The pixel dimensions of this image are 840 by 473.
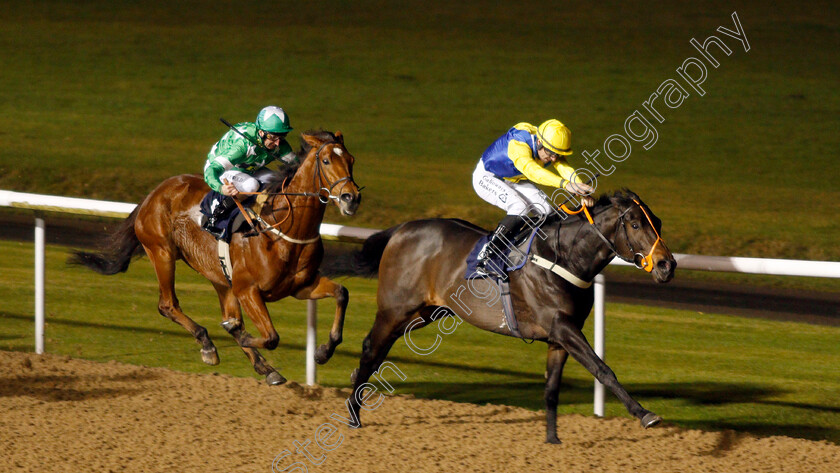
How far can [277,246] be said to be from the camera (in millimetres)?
5703

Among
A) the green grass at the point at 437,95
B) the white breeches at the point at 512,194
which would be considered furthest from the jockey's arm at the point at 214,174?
the green grass at the point at 437,95

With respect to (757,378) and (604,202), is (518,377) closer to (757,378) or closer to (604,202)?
(757,378)

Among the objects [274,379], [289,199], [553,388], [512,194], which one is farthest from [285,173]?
[553,388]

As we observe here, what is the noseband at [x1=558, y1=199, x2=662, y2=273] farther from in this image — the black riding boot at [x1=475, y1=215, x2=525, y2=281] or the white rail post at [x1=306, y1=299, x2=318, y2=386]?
the white rail post at [x1=306, y1=299, x2=318, y2=386]

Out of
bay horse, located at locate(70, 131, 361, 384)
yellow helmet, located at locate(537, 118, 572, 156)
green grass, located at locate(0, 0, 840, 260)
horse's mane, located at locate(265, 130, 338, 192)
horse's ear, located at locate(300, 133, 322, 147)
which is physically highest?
yellow helmet, located at locate(537, 118, 572, 156)

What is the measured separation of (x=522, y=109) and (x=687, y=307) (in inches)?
363

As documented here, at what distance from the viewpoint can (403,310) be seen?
5352 mm

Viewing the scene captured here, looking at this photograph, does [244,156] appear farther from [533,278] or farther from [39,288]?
[533,278]

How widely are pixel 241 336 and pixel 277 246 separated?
561 mm

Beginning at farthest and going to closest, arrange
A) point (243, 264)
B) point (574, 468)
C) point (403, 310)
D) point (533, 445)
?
point (243, 264) < point (403, 310) < point (533, 445) < point (574, 468)

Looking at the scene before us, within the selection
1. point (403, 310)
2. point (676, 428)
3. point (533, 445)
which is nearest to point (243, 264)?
point (403, 310)

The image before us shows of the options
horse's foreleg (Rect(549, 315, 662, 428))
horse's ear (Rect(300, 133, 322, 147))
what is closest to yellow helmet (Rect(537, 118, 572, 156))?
horse's foreleg (Rect(549, 315, 662, 428))

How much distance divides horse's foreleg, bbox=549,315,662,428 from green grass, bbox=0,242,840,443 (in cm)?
117

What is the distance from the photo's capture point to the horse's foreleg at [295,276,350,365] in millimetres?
5758
